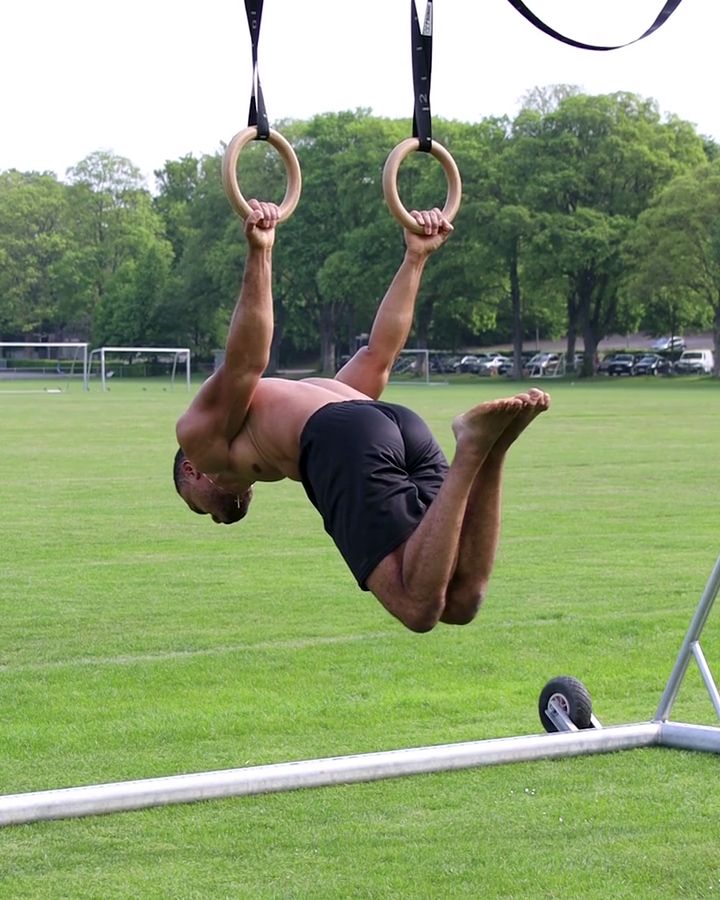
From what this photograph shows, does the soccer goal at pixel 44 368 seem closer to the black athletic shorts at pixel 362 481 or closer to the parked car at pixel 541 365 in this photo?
the parked car at pixel 541 365

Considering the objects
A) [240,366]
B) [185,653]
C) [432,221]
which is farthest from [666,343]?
[240,366]

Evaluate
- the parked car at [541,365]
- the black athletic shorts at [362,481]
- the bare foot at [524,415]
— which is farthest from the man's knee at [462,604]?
the parked car at [541,365]

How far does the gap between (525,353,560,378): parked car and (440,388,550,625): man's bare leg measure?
259 ft

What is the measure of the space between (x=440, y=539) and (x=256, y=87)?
2.21 metres

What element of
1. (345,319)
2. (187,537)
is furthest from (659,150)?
(187,537)

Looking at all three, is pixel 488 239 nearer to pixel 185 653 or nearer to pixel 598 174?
pixel 598 174

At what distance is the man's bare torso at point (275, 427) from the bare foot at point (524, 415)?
0.98m

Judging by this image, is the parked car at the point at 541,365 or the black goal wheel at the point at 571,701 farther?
the parked car at the point at 541,365

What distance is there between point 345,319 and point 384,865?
8913 cm

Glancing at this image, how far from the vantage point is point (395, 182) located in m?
6.54

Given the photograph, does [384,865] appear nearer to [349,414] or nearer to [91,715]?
[349,414]

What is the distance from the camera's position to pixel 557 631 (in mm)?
10453

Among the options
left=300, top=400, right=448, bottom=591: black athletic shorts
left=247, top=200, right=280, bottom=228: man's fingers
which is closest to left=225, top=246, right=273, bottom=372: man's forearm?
left=247, top=200, right=280, bottom=228: man's fingers

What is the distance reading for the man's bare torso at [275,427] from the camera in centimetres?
595
